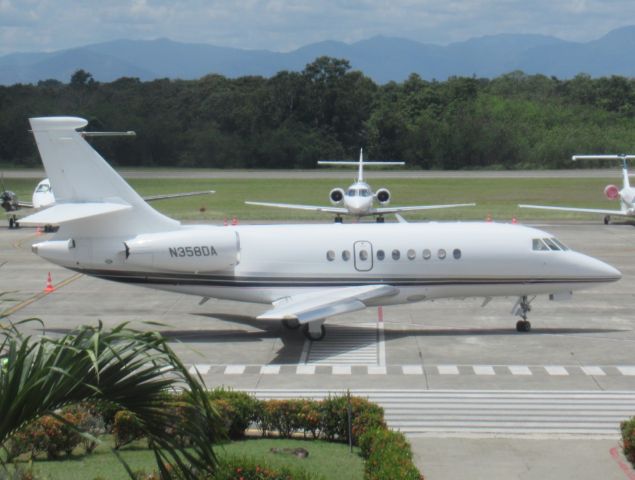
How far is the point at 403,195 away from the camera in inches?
3292

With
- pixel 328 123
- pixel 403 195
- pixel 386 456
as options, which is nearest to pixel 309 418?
pixel 386 456

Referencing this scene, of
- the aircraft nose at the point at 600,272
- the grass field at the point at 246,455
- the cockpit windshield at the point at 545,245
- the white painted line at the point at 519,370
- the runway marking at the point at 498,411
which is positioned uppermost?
the cockpit windshield at the point at 545,245

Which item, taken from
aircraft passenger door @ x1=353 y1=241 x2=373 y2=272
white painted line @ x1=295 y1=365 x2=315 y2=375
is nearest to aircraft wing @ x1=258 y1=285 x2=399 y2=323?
aircraft passenger door @ x1=353 y1=241 x2=373 y2=272

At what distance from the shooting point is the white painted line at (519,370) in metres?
22.0

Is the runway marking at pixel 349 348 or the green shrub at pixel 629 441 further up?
the green shrub at pixel 629 441

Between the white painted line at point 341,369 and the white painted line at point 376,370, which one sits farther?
the white painted line at point 341,369

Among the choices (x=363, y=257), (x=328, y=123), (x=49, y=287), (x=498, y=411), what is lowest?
(x=49, y=287)

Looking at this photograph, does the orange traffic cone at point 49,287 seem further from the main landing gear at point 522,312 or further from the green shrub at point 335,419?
the green shrub at point 335,419

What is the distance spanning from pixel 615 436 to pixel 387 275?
9.98 metres

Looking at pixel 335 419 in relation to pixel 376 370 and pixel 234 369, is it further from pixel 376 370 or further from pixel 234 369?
pixel 234 369

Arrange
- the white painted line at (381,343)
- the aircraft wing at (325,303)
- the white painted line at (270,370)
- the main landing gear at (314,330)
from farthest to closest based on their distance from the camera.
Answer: the main landing gear at (314,330) < the aircraft wing at (325,303) < the white painted line at (381,343) < the white painted line at (270,370)

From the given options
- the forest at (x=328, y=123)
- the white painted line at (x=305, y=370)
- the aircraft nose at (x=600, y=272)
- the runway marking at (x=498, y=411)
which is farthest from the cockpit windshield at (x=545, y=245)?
the forest at (x=328, y=123)

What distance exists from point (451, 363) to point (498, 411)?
450 centimetres

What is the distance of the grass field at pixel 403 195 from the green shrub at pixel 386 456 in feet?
152
